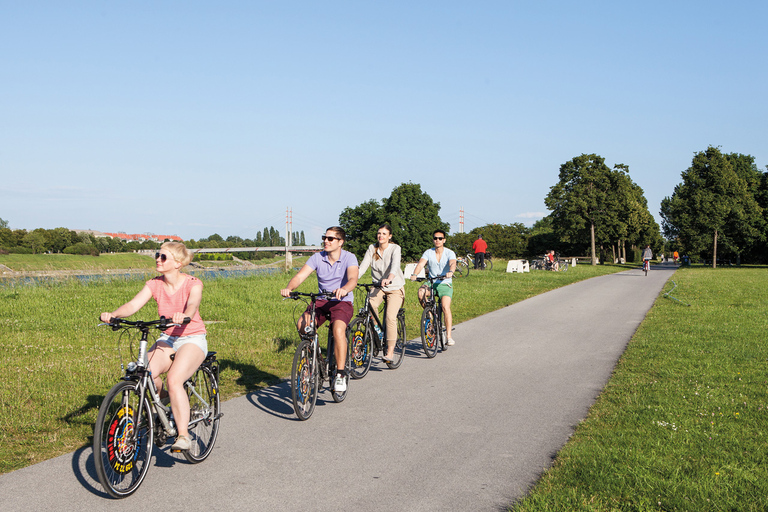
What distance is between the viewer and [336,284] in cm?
616

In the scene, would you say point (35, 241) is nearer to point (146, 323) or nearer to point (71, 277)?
point (71, 277)

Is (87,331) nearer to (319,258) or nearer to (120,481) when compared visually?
(319,258)

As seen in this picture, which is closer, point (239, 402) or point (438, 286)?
point (239, 402)

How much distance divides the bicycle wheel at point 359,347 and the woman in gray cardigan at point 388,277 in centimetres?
45

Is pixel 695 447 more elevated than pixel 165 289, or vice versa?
pixel 165 289

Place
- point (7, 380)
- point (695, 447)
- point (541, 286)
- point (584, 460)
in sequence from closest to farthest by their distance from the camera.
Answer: point (584, 460) < point (695, 447) < point (7, 380) < point (541, 286)

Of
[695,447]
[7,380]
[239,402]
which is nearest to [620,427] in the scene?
[695,447]

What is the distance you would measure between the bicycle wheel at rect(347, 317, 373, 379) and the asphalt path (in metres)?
0.16

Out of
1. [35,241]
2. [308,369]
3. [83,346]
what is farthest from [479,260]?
[35,241]

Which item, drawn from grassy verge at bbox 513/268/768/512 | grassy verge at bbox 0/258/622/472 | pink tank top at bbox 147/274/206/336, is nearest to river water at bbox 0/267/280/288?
grassy verge at bbox 0/258/622/472

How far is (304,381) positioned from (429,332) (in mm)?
3593

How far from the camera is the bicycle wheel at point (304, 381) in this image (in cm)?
515

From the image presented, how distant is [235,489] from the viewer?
3773 mm

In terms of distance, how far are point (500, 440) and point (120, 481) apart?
2.92 meters
